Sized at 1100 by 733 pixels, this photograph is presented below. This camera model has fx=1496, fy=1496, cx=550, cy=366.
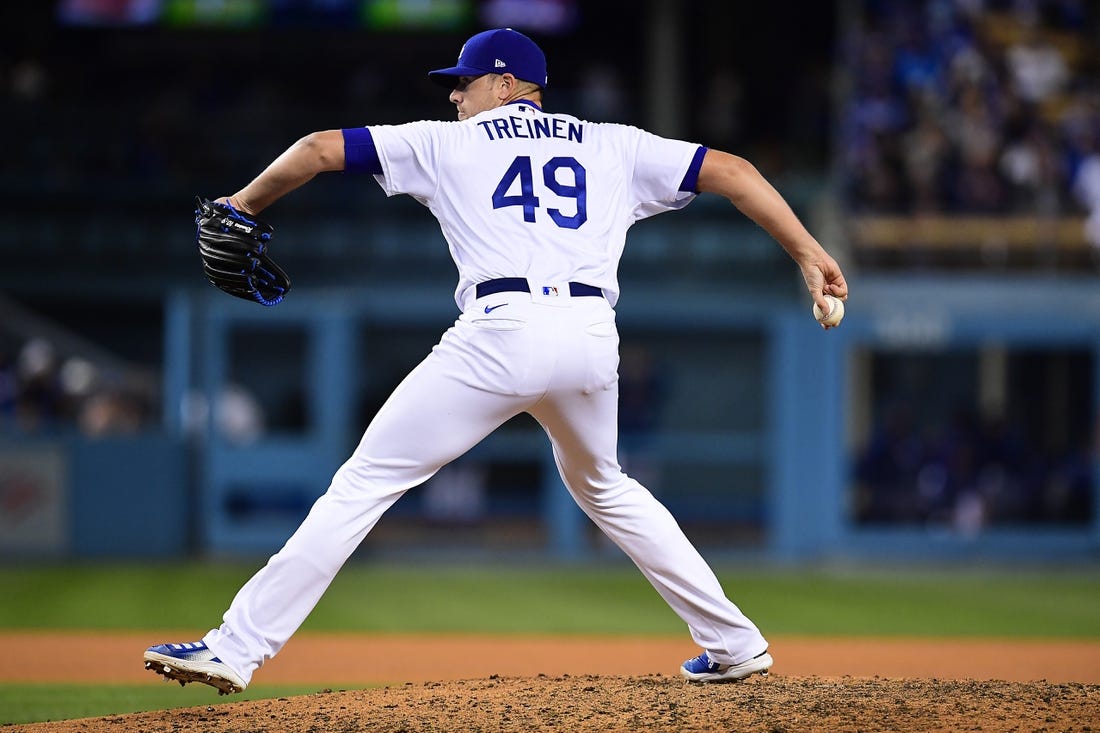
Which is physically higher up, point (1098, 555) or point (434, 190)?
point (434, 190)

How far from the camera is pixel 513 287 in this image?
13.1 ft

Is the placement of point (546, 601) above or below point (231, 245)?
below

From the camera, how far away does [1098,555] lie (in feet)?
40.3

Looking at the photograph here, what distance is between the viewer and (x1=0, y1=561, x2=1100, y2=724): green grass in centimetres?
805

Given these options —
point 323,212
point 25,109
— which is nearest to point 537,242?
point 323,212

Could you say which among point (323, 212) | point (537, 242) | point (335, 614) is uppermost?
point (323, 212)

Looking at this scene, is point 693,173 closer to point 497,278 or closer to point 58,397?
point 497,278

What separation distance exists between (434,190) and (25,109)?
13.3 metres

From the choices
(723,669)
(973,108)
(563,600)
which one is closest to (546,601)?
(563,600)

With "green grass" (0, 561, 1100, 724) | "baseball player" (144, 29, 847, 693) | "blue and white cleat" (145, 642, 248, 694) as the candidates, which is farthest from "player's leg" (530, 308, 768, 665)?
"green grass" (0, 561, 1100, 724)

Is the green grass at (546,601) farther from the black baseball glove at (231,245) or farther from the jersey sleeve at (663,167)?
the jersey sleeve at (663,167)

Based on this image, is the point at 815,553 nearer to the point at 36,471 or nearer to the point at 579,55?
the point at 36,471

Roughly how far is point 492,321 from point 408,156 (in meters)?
0.50

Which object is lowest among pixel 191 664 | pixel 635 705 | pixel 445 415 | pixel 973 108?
pixel 635 705
